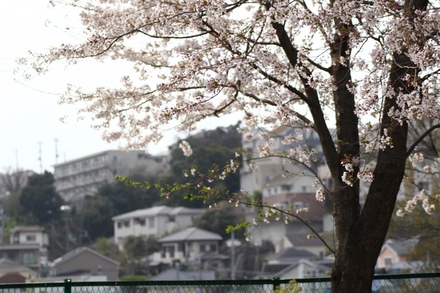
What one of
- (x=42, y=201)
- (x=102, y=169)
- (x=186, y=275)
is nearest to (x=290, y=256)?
(x=186, y=275)

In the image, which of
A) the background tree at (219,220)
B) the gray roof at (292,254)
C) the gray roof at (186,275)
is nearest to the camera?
the gray roof at (186,275)

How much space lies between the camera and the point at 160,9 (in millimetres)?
7316

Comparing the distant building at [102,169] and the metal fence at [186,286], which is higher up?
the distant building at [102,169]

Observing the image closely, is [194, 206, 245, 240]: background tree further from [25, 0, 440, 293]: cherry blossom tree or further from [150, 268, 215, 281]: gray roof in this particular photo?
[25, 0, 440, 293]: cherry blossom tree

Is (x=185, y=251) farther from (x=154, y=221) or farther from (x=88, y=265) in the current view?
(x=88, y=265)

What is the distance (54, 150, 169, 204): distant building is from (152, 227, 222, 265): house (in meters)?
22.0

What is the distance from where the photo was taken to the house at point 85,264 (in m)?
68.6

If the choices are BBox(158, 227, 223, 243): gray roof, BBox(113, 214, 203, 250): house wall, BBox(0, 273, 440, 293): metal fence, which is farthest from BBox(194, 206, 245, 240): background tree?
BBox(0, 273, 440, 293): metal fence

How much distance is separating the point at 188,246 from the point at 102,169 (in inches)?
1417

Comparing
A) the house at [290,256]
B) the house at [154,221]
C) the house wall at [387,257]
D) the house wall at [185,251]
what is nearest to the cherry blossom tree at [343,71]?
the house wall at [387,257]

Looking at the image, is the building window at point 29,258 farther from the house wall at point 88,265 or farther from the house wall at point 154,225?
the house wall at point 154,225

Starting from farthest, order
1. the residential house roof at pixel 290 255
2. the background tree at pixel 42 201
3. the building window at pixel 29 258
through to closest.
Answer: the background tree at pixel 42 201 → the building window at pixel 29 258 → the residential house roof at pixel 290 255

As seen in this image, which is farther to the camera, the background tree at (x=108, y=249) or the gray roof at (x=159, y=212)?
the gray roof at (x=159, y=212)

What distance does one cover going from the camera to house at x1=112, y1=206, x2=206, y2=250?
8512 centimetres
